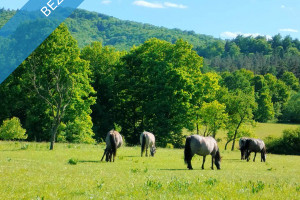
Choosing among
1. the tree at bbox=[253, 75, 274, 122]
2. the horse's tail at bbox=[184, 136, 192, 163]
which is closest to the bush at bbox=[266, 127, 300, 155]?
the tree at bbox=[253, 75, 274, 122]

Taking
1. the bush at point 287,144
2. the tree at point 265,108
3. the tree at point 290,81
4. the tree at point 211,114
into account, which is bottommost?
the bush at point 287,144

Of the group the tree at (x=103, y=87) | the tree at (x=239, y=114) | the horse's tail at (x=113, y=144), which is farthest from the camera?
the tree at (x=239, y=114)

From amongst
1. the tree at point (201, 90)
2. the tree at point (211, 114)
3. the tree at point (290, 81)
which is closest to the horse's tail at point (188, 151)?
the tree at point (201, 90)

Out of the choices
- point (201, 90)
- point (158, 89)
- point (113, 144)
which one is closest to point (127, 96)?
point (158, 89)

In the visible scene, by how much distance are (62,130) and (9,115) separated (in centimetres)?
829

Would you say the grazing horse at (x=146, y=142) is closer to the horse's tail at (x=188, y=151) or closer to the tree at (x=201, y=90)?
the horse's tail at (x=188, y=151)

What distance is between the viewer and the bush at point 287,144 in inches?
2563

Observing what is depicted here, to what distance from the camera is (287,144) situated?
215 feet

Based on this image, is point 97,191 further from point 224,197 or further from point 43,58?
point 43,58

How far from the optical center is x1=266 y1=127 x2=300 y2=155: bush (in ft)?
214

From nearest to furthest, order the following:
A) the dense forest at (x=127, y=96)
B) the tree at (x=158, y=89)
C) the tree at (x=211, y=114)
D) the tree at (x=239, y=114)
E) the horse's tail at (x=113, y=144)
Answer: the horse's tail at (x=113, y=144) < the dense forest at (x=127, y=96) < the tree at (x=158, y=89) < the tree at (x=211, y=114) < the tree at (x=239, y=114)

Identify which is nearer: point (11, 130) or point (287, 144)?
point (11, 130)

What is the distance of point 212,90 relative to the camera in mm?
60094

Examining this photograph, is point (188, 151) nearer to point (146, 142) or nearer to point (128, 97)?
point (146, 142)
